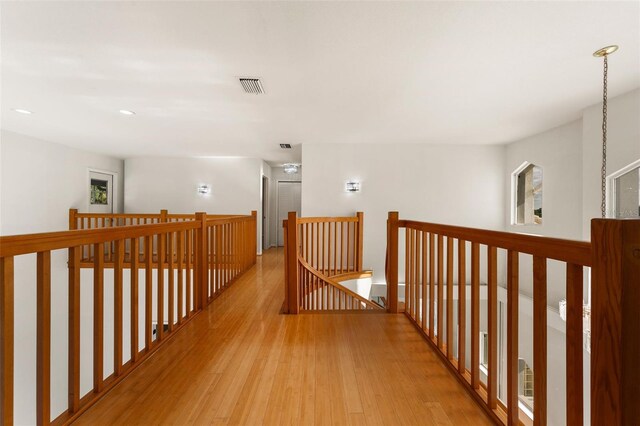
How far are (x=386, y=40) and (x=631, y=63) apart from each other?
2.26m

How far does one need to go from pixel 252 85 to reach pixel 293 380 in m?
2.68

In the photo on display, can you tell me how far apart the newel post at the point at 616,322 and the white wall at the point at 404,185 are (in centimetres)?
542

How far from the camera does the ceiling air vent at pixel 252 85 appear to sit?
3.04 m

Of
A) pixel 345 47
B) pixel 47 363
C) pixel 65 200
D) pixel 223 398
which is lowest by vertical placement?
pixel 223 398

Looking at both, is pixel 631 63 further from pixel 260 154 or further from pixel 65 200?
pixel 65 200

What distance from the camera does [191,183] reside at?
7.57 meters

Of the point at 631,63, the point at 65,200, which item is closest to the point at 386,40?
the point at 631,63

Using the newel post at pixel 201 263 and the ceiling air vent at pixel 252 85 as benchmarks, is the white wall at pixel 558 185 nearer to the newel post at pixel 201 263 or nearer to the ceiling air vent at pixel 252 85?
the ceiling air vent at pixel 252 85

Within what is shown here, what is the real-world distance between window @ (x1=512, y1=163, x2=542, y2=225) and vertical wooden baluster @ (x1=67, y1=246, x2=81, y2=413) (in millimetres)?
6140

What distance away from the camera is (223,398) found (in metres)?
1.56

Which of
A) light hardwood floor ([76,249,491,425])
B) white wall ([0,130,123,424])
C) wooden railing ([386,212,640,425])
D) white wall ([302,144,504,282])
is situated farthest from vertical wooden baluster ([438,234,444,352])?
white wall ([0,130,123,424])

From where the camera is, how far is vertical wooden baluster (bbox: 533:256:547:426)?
107 centimetres

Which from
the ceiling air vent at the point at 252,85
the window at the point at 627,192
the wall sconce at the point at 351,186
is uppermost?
the ceiling air vent at the point at 252,85

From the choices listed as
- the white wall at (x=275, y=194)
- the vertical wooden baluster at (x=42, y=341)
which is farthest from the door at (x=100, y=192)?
the vertical wooden baluster at (x=42, y=341)
